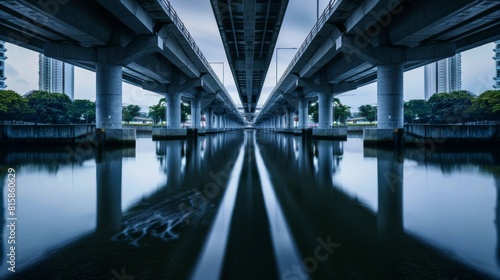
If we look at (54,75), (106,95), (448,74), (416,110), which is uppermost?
(448,74)

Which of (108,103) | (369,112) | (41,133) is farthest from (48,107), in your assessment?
(369,112)

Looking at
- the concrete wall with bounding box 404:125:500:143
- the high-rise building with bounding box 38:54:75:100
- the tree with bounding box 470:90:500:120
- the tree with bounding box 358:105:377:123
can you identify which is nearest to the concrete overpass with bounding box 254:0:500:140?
the concrete wall with bounding box 404:125:500:143

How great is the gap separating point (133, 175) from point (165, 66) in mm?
29377

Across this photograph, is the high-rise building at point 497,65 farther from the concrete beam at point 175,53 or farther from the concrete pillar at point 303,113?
the concrete beam at point 175,53

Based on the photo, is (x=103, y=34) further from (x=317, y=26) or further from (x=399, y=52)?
(x=399, y=52)

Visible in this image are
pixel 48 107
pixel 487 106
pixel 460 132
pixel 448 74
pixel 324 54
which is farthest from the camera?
pixel 448 74

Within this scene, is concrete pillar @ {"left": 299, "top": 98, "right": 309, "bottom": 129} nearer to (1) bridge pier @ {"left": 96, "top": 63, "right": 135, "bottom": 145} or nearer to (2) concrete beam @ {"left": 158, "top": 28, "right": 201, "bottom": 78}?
(2) concrete beam @ {"left": 158, "top": 28, "right": 201, "bottom": 78}

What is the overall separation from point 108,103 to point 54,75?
18136 centimetres

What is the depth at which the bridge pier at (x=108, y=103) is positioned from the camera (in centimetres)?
2266

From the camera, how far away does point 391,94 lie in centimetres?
2302

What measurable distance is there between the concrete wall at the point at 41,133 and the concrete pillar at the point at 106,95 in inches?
70.5

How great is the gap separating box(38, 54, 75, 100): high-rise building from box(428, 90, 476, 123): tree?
166 meters

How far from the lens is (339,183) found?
8328 millimetres

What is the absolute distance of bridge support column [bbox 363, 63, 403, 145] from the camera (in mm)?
22938
